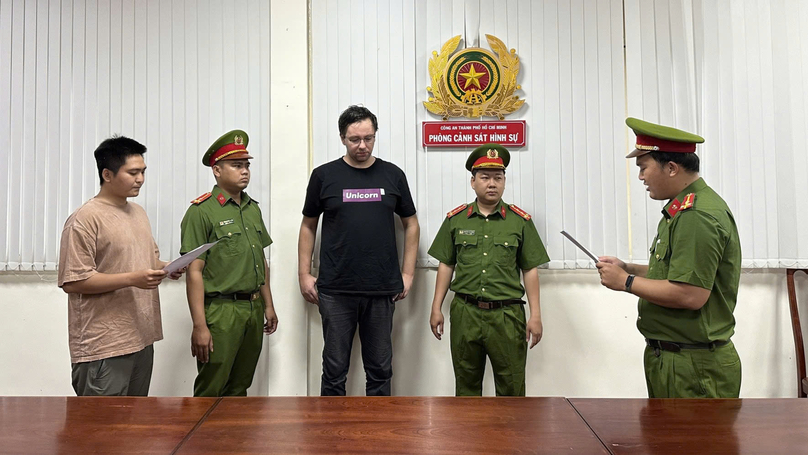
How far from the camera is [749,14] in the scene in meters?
3.34

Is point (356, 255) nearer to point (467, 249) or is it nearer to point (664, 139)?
point (467, 249)

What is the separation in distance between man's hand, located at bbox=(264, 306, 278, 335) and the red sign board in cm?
130

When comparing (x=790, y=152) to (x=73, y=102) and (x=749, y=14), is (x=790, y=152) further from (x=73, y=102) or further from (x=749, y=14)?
(x=73, y=102)

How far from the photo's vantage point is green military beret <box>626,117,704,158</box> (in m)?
2.10

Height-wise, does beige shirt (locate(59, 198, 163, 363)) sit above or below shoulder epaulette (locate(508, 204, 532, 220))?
below

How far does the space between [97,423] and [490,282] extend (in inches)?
78.5

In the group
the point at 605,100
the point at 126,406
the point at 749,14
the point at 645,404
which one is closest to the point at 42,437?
the point at 126,406

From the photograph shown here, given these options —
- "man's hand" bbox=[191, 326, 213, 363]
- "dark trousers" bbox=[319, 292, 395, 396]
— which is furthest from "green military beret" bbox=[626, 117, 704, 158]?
"man's hand" bbox=[191, 326, 213, 363]

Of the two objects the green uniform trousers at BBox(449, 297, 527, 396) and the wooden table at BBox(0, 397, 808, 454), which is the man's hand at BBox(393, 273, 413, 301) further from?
the wooden table at BBox(0, 397, 808, 454)

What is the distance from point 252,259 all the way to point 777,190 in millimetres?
2984

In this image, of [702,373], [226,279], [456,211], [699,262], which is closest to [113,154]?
[226,279]

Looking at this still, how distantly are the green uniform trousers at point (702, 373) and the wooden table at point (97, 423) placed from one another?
62.0 inches

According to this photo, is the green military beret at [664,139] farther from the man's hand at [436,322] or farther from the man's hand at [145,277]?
the man's hand at [145,277]

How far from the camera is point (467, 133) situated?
3.37 meters
